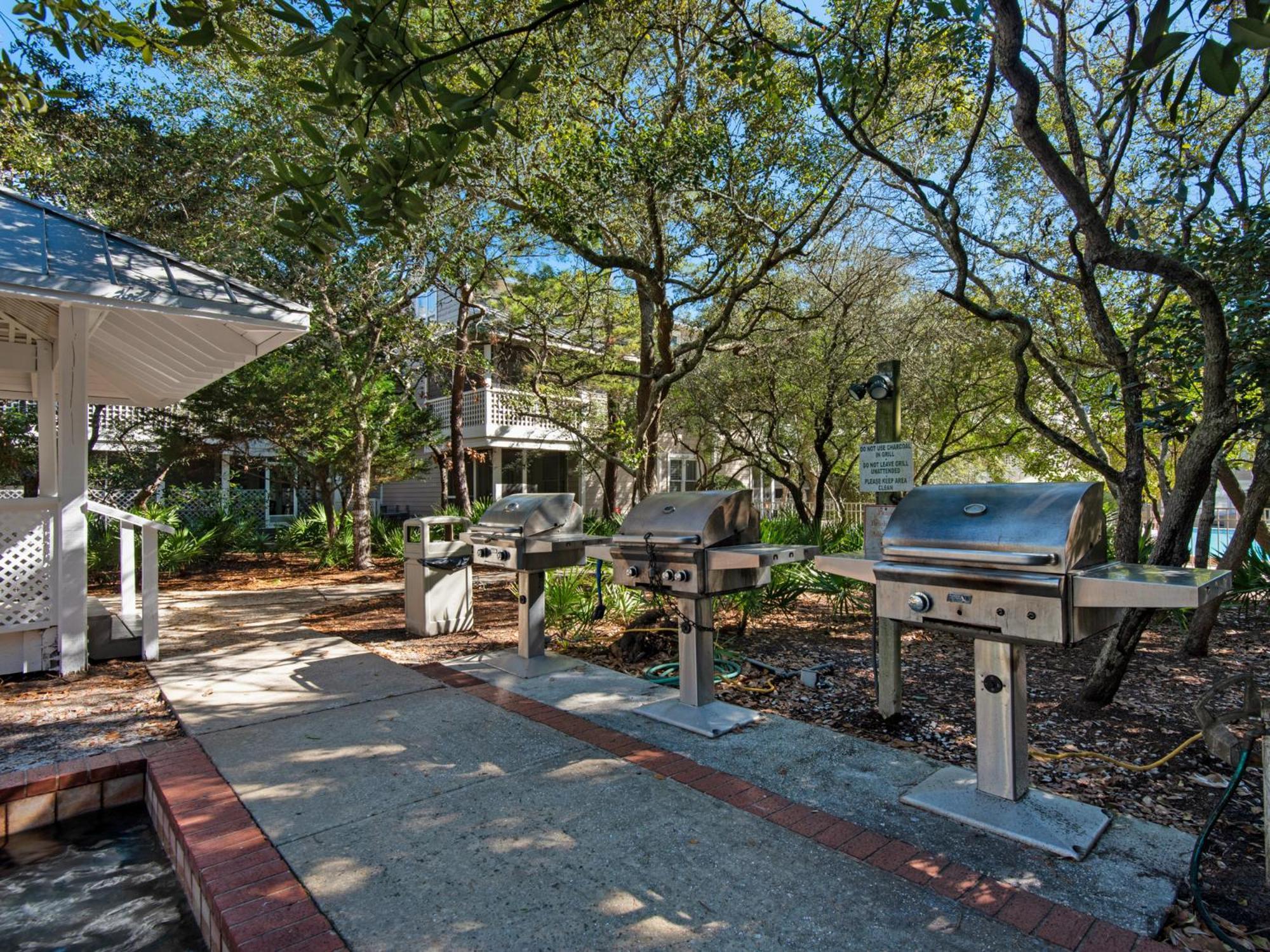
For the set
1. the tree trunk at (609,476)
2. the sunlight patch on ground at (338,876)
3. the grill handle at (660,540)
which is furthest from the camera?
the tree trunk at (609,476)

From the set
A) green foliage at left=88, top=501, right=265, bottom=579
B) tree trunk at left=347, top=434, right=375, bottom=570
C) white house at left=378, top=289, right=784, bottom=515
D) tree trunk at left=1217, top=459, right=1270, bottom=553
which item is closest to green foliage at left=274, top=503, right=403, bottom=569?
green foliage at left=88, top=501, right=265, bottom=579

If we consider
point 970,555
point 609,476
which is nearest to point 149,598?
point 970,555

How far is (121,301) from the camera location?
4.94 m

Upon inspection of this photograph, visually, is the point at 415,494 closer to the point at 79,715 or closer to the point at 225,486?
the point at 225,486

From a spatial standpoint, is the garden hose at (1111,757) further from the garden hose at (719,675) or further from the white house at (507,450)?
the white house at (507,450)

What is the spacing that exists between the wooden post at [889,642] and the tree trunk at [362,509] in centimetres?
938

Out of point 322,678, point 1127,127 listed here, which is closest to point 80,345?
point 322,678

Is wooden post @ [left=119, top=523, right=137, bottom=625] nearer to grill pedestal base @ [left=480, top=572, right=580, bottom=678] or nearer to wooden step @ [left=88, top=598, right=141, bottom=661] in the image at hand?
wooden step @ [left=88, top=598, right=141, bottom=661]

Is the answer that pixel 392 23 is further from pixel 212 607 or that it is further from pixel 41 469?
pixel 212 607

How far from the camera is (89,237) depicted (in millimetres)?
5488

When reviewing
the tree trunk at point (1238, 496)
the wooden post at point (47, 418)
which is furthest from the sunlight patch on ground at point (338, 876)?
the tree trunk at point (1238, 496)

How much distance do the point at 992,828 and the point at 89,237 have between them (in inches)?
280

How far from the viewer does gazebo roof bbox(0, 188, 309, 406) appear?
190 inches

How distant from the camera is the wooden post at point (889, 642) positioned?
14.0ft
